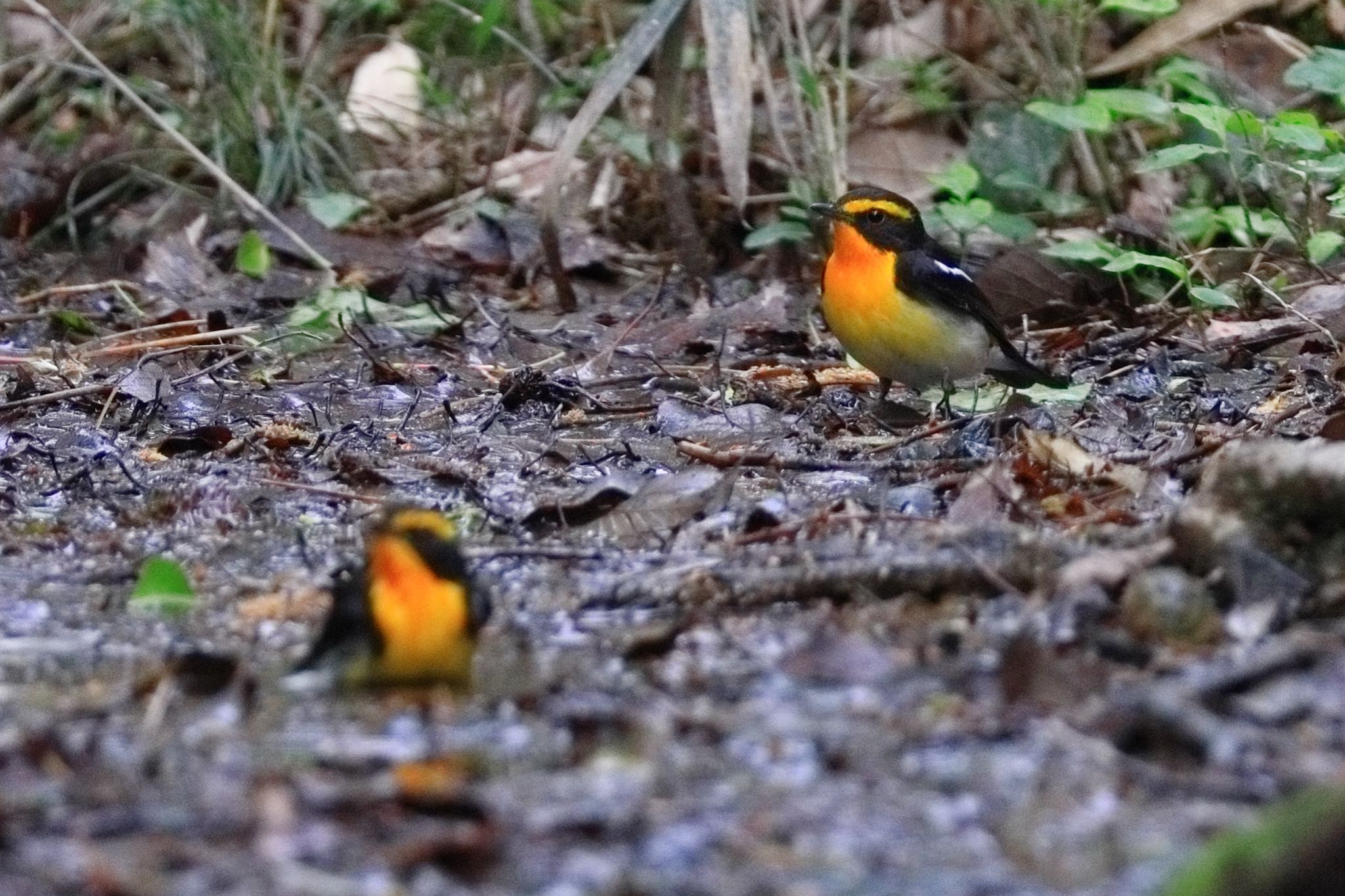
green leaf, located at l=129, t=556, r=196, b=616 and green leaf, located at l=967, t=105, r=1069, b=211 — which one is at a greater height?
green leaf, located at l=129, t=556, r=196, b=616

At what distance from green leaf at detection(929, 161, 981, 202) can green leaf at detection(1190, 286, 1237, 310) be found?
99 cm

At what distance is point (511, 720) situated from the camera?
8.66 ft

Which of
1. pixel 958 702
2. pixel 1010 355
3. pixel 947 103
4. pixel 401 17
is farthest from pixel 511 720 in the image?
pixel 401 17

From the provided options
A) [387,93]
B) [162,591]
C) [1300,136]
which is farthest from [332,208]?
[162,591]

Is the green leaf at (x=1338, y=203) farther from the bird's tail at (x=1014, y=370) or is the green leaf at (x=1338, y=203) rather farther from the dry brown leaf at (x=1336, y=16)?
the dry brown leaf at (x=1336, y=16)

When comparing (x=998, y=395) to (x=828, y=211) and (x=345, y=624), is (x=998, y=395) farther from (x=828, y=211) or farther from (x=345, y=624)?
(x=345, y=624)

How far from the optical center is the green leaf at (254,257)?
26.0ft

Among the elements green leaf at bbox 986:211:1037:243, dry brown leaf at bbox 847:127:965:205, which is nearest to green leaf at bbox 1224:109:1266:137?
green leaf at bbox 986:211:1037:243

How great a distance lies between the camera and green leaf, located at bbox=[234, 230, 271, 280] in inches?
313

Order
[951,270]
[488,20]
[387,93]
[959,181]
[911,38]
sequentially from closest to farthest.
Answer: [951,270] → [959,181] → [488,20] → [911,38] → [387,93]

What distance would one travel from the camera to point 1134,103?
6609mm

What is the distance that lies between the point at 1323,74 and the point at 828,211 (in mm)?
1691

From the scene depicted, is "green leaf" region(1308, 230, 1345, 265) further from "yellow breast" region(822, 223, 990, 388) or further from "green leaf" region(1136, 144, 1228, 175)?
"yellow breast" region(822, 223, 990, 388)

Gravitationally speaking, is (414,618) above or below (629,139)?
above
